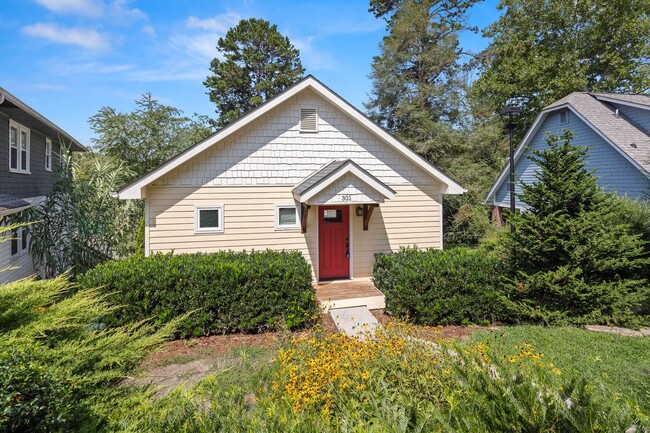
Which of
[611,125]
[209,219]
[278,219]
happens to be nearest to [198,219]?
[209,219]

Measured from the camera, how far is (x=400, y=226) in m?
11.3

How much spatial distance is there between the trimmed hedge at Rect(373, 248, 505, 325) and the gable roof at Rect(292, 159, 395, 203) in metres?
2.56

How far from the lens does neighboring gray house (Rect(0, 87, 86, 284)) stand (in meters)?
9.88

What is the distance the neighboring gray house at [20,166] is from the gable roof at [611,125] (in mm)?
19436

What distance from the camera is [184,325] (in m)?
7.14

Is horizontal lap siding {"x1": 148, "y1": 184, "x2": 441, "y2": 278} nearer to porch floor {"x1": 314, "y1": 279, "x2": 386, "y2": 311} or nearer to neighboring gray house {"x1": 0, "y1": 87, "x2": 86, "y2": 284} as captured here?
porch floor {"x1": 314, "y1": 279, "x2": 386, "y2": 311}

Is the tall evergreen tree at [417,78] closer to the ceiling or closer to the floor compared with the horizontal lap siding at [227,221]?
closer to the ceiling

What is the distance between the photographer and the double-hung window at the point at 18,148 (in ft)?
37.4

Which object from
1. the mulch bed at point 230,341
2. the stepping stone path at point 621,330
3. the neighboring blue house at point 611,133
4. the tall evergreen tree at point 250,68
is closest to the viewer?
the mulch bed at point 230,341

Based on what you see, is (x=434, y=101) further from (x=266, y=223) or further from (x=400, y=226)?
(x=266, y=223)

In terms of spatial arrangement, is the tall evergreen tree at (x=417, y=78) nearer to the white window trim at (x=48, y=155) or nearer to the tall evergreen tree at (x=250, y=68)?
the tall evergreen tree at (x=250, y=68)

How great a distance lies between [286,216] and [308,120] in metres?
2.97

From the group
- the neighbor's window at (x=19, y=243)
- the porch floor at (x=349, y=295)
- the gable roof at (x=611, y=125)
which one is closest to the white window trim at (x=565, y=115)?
the gable roof at (x=611, y=125)

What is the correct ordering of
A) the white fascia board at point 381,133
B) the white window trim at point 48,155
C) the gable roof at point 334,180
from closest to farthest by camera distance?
the gable roof at point 334,180
the white fascia board at point 381,133
the white window trim at point 48,155
